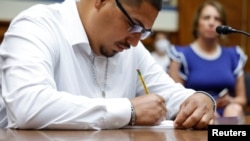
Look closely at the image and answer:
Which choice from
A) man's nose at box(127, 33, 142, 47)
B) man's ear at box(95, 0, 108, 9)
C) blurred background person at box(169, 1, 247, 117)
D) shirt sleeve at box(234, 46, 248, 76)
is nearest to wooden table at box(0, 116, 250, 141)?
man's nose at box(127, 33, 142, 47)

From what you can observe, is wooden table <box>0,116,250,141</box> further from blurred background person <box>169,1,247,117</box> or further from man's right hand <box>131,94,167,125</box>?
blurred background person <box>169,1,247,117</box>

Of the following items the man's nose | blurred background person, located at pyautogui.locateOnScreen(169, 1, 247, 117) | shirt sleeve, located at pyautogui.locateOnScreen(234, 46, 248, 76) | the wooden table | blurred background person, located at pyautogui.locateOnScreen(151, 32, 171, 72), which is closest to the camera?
the wooden table

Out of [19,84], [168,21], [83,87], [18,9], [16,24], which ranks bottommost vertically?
[168,21]

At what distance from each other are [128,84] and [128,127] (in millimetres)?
373

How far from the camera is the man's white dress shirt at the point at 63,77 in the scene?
144cm

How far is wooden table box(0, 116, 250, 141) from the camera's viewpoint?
1.26 meters

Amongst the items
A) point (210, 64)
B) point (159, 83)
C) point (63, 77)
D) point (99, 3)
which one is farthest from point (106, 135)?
point (210, 64)

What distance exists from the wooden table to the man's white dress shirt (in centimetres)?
5

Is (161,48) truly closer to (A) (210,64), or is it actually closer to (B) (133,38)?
(A) (210,64)

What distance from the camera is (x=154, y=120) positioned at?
5.04ft

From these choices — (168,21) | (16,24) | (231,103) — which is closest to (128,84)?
(16,24)

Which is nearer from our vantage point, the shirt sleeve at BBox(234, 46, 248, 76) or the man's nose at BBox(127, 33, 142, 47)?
the man's nose at BBox(127, 33, 142, 47)

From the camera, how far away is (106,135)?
4.40ft

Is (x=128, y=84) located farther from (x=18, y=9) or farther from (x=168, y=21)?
(x=168, y=21)
